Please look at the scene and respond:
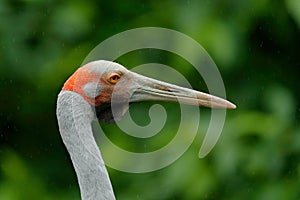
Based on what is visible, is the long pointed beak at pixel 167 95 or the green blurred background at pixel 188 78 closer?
the long pointed beak at pixel 167 95

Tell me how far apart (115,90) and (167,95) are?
13 cm

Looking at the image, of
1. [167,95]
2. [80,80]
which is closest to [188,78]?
[167,95]

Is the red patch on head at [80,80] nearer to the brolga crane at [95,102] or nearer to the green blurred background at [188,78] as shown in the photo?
the brolga crane at [95,102]

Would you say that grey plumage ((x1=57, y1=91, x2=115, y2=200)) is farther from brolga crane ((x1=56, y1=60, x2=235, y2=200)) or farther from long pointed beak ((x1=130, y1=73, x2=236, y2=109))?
long pointed beak ((x1=130, y1=73, x2=236, y2=109))

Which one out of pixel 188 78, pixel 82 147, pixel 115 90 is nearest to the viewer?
pixel 82 147

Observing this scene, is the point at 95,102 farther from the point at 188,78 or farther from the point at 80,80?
the point at 188,78

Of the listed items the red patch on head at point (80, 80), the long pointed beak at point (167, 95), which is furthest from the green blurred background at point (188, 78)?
the red patch on head at point (80, 80)

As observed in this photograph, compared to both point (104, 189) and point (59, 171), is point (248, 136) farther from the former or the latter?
point (104, 189)

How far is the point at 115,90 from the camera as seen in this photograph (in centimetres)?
252

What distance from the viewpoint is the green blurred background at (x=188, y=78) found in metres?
3.57

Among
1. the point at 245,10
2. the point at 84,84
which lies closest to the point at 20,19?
the point at 245,10

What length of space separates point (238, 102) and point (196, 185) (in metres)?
0.40

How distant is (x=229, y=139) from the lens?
3.55 meters

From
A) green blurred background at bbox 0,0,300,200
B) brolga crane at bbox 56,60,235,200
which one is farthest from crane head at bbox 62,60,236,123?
green blurred background at bbox 0,0,300,200
